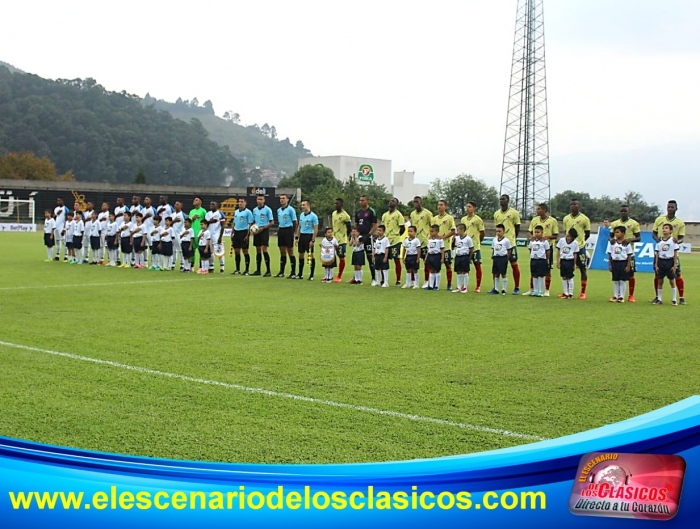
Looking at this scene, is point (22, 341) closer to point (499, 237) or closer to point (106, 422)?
point (106, 422)

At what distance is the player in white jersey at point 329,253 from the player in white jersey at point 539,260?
4.64 m

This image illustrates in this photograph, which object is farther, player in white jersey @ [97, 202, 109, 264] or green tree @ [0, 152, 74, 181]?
green tree @ [0, 152, 74, 181]

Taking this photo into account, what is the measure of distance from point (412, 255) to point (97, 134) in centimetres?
10790

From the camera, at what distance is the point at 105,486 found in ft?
5.44

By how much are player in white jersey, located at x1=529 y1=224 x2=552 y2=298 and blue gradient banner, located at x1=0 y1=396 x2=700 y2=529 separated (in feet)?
47.3

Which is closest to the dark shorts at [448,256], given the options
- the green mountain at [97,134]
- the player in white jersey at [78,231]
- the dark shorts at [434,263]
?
the dark shorts at [434,263]

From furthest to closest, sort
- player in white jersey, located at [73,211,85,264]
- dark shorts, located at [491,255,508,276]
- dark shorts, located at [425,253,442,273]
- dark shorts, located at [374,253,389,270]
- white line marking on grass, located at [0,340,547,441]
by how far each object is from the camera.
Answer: player in white jersey, located at [73,211,85,264] → dark shorts, located at [374,253,389,270] → dark shorts, located at [425,253,442,273] → dark shorts, located at [491,255,508,276] → white line marking on grass, located at [0,340,547,441]

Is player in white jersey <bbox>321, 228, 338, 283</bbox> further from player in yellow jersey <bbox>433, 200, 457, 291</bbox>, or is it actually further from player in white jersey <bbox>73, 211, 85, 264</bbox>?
player in white jersey <bbox>73, 211, 85, 264</bbox>

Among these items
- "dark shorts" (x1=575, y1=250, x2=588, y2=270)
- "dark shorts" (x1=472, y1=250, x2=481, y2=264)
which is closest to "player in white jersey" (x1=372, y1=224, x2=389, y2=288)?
"dark shorts" (x1=472, y1=250, x2=481, y2=264)

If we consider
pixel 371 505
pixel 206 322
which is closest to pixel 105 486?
pixel 371 505

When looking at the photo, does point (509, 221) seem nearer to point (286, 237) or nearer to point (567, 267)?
point (567, 267)

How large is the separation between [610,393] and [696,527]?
521 cm

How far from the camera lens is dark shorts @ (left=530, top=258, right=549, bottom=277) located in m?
15.7

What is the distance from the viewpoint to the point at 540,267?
15.7 meters
